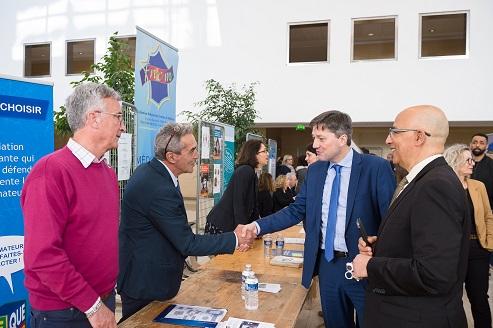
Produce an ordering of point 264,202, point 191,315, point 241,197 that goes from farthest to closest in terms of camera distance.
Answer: point 264,202
point 241,197
point 191,315

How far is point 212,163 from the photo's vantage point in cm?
545

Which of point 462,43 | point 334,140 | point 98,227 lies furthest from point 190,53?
point 98,227

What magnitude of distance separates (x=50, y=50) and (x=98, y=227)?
13.1 m

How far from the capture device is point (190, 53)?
11.7m

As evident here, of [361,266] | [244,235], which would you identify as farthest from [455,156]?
[361,266]

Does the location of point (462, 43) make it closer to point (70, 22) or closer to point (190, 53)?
point (190, 53)

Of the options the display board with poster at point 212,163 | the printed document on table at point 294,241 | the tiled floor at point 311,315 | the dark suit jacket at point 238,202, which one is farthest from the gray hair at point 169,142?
the display board with poster at point 212,163

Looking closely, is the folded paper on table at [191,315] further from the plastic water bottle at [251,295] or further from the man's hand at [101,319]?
the man's hand at [101,319]

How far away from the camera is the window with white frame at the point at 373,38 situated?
10648mm

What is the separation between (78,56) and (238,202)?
→ 10750mm

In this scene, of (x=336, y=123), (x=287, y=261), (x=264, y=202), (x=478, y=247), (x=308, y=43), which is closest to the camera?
(x=336, y=123)

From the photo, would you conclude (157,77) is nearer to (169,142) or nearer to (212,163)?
(169,142)

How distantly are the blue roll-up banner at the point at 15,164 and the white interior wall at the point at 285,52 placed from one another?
889 centimetres

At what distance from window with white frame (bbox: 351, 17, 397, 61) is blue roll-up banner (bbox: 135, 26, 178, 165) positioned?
7.92 meters
